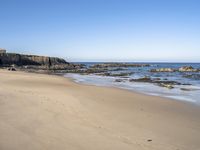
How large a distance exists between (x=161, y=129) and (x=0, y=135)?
14.3ft

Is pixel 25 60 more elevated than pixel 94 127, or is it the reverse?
pixel 25 60

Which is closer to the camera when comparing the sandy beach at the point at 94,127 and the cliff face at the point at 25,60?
the sandy beach at the point at 94,127

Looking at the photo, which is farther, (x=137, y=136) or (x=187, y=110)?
(x=187, y=110)

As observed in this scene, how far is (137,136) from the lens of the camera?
7.04 meters

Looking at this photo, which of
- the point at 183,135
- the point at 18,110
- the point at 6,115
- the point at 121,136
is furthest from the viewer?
the point at 18,110

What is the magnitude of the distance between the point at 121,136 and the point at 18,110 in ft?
13.9

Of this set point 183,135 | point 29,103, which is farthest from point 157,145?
point 29,103

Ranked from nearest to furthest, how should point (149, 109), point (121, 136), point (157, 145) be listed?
1. point (157, 145)
2. point (121, 136)
3. point (149, 109)

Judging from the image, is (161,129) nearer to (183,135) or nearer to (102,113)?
(183,135)

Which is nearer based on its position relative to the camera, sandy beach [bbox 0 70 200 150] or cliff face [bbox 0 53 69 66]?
sandy beach [bbox 0 70 200 150]

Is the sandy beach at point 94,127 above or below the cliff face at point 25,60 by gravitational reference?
below

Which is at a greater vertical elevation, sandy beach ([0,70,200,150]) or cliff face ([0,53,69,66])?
cliff face ([0,53,69,66])

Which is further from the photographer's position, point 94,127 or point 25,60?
point 25,60

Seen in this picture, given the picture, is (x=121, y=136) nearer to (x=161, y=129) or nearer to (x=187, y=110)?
(x=161, y=129)
